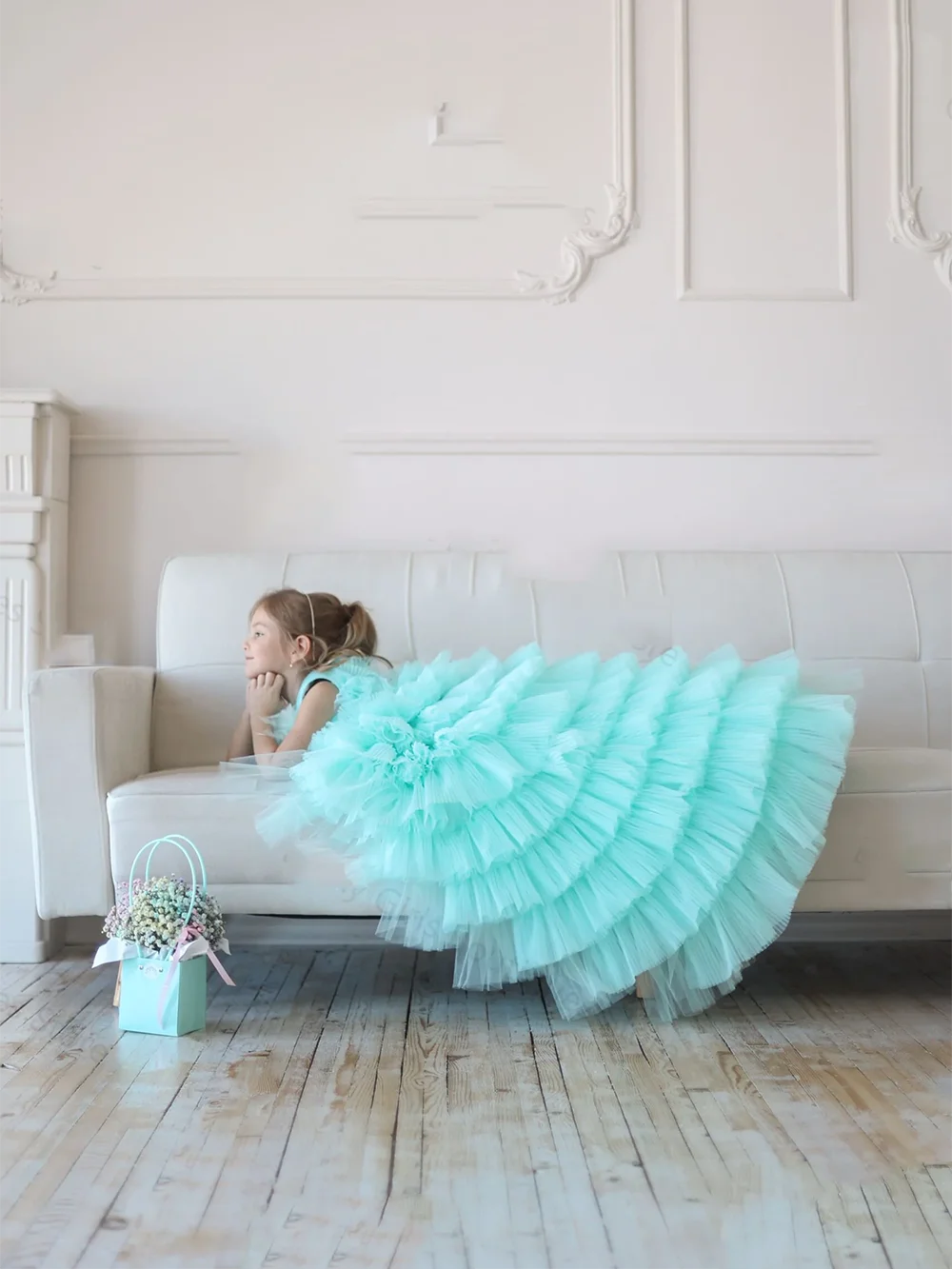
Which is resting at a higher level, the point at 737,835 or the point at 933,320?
the point at 933,320

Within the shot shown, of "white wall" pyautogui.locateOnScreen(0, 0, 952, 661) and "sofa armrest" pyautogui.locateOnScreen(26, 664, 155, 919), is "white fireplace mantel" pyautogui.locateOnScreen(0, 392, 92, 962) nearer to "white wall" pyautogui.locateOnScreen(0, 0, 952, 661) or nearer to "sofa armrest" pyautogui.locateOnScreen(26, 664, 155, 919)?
"white wall" pyautogui.locateOnScreen(0, 0, 952, 661)

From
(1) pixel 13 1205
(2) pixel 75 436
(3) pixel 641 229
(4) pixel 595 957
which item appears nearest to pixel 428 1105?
(4) pixel 595 957

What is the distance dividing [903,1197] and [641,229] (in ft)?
7.21

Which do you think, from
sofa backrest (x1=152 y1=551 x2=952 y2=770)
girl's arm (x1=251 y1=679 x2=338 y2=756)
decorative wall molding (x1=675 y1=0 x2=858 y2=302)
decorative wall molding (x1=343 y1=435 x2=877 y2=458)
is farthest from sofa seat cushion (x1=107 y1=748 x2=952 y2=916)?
decorative wall molding (x1=675 y1=0 x2=858 y2=302)

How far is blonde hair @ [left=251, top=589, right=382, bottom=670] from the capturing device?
7.31 ft

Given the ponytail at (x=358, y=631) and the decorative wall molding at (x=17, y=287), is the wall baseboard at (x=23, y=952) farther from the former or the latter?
the decorative wall molding at (x=17, y=287)

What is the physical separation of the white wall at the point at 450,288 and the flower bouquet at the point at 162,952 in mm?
1030

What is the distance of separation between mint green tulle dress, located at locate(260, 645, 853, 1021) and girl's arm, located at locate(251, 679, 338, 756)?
0.16 m

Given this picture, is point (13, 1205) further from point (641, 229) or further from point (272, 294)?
point (641, 229)

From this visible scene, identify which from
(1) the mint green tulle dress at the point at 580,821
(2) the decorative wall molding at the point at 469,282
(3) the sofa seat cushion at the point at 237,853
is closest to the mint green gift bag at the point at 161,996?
(3) the sofa seat cushion at the point at 237,853

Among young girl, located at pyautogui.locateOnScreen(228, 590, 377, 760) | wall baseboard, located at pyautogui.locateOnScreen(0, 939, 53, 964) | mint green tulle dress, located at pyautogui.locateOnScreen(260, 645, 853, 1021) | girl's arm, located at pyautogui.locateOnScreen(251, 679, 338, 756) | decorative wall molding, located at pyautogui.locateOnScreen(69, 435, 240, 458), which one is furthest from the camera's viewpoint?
decorative wall molding, located at pyautogui.locateOnScreen(69, 435, 240, 458)

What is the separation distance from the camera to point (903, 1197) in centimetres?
119

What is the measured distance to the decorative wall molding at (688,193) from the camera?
278cm

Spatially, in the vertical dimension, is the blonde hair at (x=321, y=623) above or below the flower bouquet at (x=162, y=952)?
above
